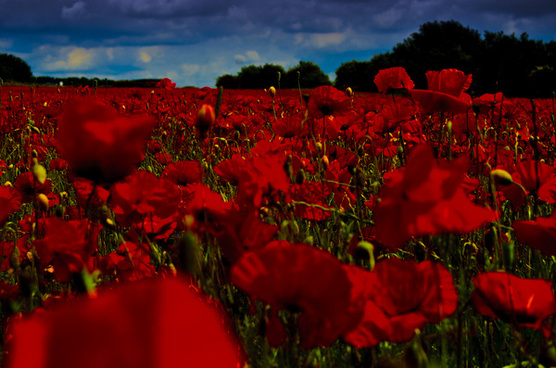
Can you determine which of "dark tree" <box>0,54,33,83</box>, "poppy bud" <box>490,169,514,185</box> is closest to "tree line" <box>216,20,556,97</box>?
"poppy bud" <box>490,169,514,185</box>

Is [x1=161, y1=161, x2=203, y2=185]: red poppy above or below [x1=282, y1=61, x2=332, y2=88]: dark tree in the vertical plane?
below

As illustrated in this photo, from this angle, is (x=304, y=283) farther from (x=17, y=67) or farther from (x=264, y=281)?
(x=17, y=67)

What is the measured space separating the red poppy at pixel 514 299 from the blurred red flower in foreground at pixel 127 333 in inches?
20.7

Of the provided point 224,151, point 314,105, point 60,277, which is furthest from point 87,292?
point 224,151

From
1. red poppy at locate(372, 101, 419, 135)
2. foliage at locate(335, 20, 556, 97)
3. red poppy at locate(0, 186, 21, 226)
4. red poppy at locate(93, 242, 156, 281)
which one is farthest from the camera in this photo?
foliage at locate(335, 20, 556, 97)

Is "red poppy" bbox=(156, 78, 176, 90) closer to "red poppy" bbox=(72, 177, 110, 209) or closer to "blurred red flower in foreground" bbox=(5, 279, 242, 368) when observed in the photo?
"red poppy" bbox=(72, 177, 110, 209)

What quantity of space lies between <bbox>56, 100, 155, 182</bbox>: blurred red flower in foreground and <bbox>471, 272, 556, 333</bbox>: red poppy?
54 cm

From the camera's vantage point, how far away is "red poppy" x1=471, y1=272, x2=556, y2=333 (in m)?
0.63

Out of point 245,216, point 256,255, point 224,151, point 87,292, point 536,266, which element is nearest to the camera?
point 256,255

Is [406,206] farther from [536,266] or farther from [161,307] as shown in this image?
[536,266]

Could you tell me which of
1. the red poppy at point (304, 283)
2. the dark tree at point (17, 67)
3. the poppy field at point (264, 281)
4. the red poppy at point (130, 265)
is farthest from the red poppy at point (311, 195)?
the dark tree at point (17, 67)

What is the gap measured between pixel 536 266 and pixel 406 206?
0.89 metres

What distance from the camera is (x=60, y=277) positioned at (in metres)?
0.80

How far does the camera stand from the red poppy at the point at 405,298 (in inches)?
21.4
